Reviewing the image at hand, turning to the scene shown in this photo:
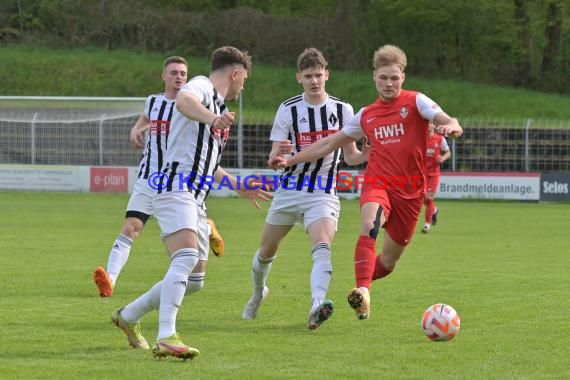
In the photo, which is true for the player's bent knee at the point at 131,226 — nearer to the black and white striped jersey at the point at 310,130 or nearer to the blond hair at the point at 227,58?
the black and white striped jersey at the point at 310,130

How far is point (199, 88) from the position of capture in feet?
21.3

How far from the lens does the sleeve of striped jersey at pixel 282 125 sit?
849cm

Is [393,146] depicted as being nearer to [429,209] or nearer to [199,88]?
[199,88]

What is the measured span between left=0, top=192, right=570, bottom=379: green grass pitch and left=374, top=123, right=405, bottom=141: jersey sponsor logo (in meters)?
1.43

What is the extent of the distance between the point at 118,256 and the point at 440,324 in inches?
145

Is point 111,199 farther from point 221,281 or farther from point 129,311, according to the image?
point 129,311

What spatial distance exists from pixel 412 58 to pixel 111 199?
1031 inches

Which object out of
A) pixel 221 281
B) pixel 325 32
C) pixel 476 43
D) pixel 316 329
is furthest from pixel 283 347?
pixel 476 43

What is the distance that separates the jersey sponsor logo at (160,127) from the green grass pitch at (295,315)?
5.04 ft

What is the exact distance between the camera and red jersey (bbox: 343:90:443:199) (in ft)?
25.8

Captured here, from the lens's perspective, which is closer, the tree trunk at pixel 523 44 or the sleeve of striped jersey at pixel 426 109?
the sleeve of striped jersey at pixel 426 109

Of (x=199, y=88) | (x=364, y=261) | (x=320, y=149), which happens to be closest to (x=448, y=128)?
(x=364, y=261)

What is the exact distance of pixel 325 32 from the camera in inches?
1865

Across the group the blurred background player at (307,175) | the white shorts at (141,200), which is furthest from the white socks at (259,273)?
the white shorts at (141,200)
